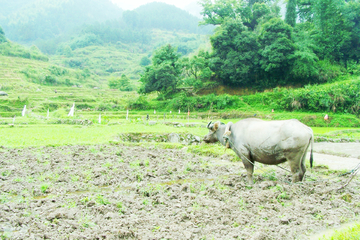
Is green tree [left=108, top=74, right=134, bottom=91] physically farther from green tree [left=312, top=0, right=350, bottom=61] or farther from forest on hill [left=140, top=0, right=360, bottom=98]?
green tree [left=312, top=0, right=350, bottom=61]

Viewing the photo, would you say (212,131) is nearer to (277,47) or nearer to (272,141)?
(272,141)

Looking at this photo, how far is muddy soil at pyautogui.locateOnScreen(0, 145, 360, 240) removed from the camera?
12.0 ft

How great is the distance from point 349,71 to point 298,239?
3219cm

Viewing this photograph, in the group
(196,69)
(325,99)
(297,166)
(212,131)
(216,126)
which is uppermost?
(196,69)

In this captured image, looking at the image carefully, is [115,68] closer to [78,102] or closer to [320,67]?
[78,102]

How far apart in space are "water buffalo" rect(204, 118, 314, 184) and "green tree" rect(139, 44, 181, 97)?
87.1 feet

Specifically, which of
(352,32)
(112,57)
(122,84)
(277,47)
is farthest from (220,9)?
(112,57)

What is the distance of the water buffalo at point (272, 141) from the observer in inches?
209

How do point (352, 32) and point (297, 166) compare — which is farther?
point (352, 32)

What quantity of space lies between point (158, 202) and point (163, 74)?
28.2m

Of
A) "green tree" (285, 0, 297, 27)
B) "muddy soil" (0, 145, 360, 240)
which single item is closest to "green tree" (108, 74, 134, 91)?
"green tree" (285, 0, 297, 27)

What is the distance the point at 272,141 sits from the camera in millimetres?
5574

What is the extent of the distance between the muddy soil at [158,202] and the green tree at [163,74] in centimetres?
2564

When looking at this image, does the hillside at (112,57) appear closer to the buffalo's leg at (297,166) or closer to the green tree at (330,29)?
the green tree at (330,29)
